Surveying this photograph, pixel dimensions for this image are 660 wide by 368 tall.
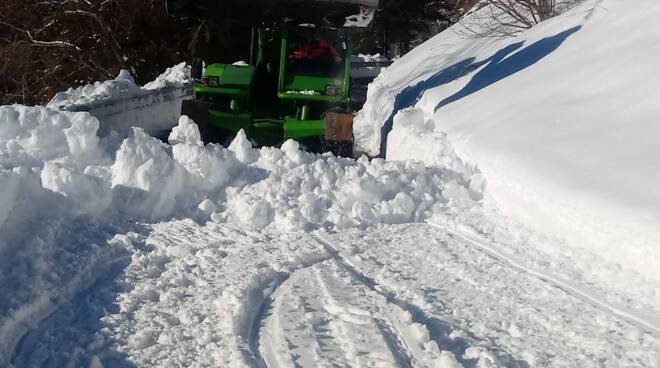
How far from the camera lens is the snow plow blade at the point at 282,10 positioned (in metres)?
12.3

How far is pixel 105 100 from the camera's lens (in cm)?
1266

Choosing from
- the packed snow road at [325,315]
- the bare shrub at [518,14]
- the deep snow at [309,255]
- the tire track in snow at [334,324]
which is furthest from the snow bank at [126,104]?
the bare shrub at [518,14]

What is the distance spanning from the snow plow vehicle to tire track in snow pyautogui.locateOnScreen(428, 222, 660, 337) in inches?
177

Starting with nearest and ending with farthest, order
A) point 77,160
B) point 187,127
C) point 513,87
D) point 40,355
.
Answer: point 40,355 → point 77,160 → point 187,127 → point 513,87

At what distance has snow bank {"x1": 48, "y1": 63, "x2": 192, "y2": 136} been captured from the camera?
12.3m

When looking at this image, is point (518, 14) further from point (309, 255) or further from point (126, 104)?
point (309, 255)

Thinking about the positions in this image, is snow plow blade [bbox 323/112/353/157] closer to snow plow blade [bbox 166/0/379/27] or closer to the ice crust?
snow plow blade [bbox 166/0/379/27]

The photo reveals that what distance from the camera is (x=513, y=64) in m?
13.5

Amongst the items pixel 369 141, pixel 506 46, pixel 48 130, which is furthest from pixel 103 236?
pixel 506 46

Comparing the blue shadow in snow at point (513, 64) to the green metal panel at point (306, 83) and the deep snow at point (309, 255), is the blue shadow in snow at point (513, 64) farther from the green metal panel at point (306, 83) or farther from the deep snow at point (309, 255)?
the green metal panel at point (306, 83)

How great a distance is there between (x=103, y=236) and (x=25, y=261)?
120 cm

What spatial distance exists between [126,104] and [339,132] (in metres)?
3.66

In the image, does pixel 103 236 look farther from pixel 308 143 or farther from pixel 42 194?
pixel 308 143

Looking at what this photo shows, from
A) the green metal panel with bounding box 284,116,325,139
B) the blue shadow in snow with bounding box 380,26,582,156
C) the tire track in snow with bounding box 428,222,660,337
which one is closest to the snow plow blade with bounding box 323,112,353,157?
the green metal panel with bounding box 284,116,325,139
